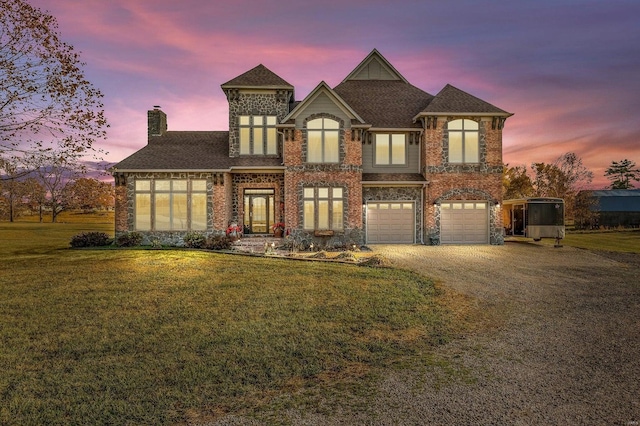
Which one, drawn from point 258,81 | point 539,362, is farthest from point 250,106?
point 539,362

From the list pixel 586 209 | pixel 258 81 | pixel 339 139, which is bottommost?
pixel 586 209

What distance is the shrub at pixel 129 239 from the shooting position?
1917cm

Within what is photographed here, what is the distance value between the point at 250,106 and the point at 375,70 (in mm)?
8823

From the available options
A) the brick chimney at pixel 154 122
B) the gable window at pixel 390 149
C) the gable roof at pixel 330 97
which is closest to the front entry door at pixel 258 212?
the gable roof at pixel 330 97

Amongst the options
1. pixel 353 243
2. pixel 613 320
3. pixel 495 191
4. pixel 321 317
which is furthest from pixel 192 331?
pixel 495 191

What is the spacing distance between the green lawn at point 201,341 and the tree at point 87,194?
3293 mm

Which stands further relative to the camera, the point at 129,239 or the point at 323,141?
the point at 323,141

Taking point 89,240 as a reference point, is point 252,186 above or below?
above

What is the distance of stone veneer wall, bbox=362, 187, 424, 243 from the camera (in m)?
21.2

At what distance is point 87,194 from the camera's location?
47.9 ft

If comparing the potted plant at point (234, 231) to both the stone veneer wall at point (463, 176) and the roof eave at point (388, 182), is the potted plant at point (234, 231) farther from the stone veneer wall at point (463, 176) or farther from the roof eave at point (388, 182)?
the stone veneer wall at point (463, 176)

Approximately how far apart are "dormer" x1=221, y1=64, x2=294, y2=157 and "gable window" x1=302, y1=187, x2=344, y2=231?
134 inches

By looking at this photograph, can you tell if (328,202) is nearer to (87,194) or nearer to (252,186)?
→ (252,186)

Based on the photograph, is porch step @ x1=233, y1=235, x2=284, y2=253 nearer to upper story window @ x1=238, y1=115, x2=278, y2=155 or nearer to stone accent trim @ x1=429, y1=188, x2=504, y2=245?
upper story window @ x1=238, y1=115, x2=278, y2=155
